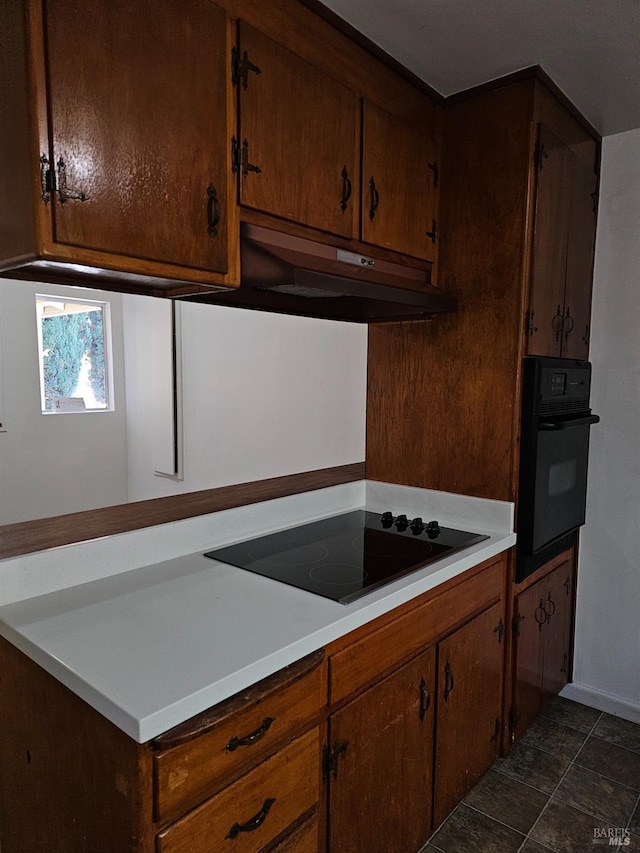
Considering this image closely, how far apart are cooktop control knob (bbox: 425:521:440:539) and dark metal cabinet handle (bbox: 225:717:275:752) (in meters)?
0.97

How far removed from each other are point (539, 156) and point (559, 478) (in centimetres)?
116

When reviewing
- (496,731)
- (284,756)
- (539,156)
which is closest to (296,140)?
(539,156)

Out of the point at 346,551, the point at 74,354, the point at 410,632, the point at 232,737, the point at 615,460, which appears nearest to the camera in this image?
the point at 232,737

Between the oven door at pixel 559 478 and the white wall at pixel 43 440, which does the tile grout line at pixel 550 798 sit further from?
the white wall at pixel 43 440

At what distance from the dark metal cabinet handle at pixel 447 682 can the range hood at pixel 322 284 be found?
1.13 metres

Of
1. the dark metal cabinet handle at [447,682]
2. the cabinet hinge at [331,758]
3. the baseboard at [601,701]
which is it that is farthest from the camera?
the baseboard at [601,701]

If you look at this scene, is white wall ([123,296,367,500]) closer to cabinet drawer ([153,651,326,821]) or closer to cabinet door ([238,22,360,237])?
cabinet door ([238,22,360,237])

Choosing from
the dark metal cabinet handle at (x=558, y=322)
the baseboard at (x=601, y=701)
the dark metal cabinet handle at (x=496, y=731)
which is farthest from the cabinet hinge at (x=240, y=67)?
the baseboard at (x=601, y=701)

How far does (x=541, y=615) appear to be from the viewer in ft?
7.25

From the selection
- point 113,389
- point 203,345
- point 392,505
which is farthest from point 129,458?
point 392,505

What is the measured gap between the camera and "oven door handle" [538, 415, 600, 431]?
6.38ft

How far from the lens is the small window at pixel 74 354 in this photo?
3.71m

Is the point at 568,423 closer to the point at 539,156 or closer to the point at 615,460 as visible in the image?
the point at 615,460

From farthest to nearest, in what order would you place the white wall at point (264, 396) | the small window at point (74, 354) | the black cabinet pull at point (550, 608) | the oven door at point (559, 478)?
the small window at point (74, 354) < the white wall at point (264, 396) < the black cabinet pull at point (550, 608) < the oven door at point (559, 478)
